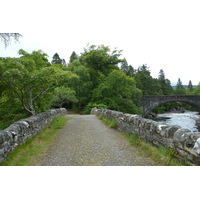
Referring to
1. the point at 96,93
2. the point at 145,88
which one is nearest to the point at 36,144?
the point at 96,93

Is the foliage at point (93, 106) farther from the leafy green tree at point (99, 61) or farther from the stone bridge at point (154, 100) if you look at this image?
the stone bridge at point (154, 100)

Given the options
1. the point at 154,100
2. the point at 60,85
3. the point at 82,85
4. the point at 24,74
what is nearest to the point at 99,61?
the point at 82,85

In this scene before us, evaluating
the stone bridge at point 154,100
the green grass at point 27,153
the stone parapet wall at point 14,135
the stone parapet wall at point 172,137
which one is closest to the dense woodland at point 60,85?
the stone parapet wall at point 14,135

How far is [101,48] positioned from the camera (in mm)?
27750

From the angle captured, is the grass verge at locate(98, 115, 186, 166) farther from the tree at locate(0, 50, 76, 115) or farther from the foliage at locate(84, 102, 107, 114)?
the foliage at locate(84, 102, 107, 114)

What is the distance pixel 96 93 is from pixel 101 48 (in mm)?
9189

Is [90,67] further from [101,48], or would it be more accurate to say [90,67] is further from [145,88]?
[145,88]

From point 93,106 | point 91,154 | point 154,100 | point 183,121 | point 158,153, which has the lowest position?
point 183,121

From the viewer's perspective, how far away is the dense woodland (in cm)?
638

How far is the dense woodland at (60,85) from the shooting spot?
638 centimetres

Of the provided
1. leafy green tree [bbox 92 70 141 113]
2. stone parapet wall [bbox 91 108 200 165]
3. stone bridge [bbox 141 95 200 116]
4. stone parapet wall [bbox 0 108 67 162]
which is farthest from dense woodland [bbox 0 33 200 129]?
stone bridge [bbox 141 95 200 116]

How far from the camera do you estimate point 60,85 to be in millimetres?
21016

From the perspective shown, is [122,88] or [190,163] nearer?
[190,163]

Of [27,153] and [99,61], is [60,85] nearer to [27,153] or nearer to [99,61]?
[99,61]
